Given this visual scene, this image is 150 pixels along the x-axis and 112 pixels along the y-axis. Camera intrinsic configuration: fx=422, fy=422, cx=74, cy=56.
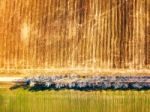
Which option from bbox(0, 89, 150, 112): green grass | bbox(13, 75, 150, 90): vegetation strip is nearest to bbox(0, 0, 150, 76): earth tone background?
bbox(13, 75, 150, 90): vegetation strip

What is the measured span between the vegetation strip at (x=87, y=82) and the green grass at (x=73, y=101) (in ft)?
0.83

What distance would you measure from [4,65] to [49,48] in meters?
2.43

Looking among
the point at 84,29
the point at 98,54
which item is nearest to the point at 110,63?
the point at 98,54

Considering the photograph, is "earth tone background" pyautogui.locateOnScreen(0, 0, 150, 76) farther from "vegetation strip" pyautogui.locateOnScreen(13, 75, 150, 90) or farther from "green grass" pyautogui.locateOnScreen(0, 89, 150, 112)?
"green grass" pyautogui.locateOnScreen(0, 89, 150, 112)

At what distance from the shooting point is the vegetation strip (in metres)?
20.1

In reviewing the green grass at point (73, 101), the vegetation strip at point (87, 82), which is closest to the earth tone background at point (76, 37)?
the vegetation strip at point (87, 82)

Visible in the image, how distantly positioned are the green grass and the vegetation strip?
25cm

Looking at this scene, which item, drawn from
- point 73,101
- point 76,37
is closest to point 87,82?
point 73,101

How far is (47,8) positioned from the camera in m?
21.7

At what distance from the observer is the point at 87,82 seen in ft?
66.7

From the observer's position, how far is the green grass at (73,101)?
66.1 ft

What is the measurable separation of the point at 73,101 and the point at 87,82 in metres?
1.15

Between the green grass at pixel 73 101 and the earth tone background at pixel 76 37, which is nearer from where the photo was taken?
the green grass at pixel 73 101

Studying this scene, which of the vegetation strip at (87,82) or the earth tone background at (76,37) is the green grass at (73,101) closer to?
the vegetation strip at (87,82)
